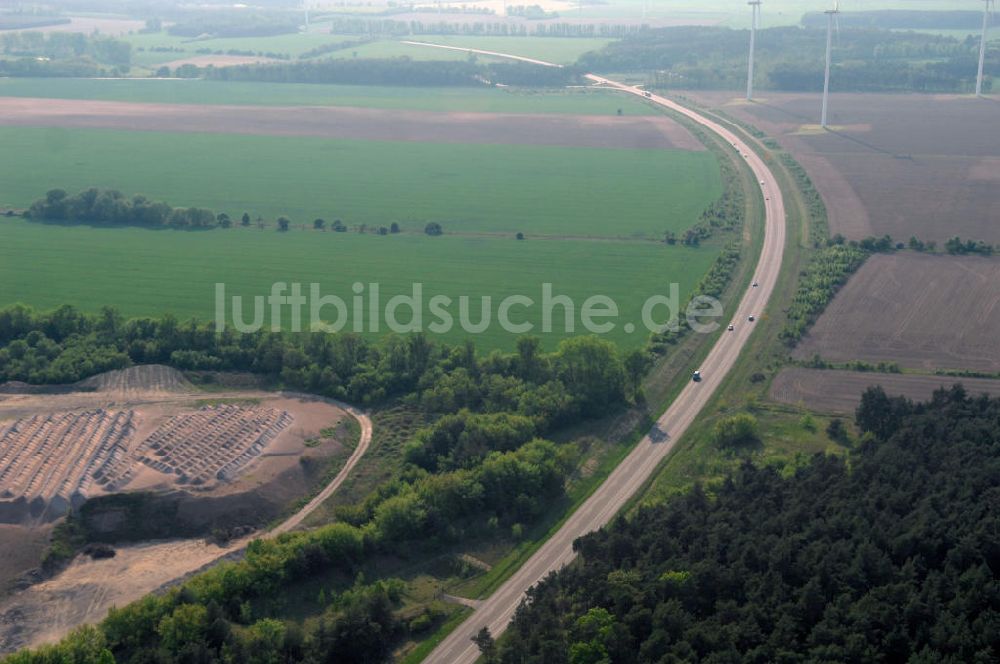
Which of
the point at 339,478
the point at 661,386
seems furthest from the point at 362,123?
the point at 339,478

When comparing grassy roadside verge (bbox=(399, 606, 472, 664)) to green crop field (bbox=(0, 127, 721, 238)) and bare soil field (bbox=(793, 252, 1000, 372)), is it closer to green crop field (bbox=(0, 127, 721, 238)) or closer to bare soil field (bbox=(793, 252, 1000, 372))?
bare soil field (bbox=(793, 252, 1000, 372))

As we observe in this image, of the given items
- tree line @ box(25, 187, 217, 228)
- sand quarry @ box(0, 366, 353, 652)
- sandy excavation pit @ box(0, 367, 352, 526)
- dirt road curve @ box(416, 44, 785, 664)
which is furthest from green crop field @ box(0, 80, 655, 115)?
sandy excavation pit @ box(0, 367, 352, 526)

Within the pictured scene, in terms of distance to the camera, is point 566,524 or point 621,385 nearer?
point 566,524

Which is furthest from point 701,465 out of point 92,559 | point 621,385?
point 92,559

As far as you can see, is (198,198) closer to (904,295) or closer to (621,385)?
(621,385)

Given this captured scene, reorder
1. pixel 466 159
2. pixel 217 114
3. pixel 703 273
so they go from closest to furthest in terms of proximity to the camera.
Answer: pixel 703 273 → pixel 466 159 → pixel 217 114

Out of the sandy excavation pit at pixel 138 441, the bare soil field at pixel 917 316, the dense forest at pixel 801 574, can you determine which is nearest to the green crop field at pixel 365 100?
the bare soil field at pixel 917 316
